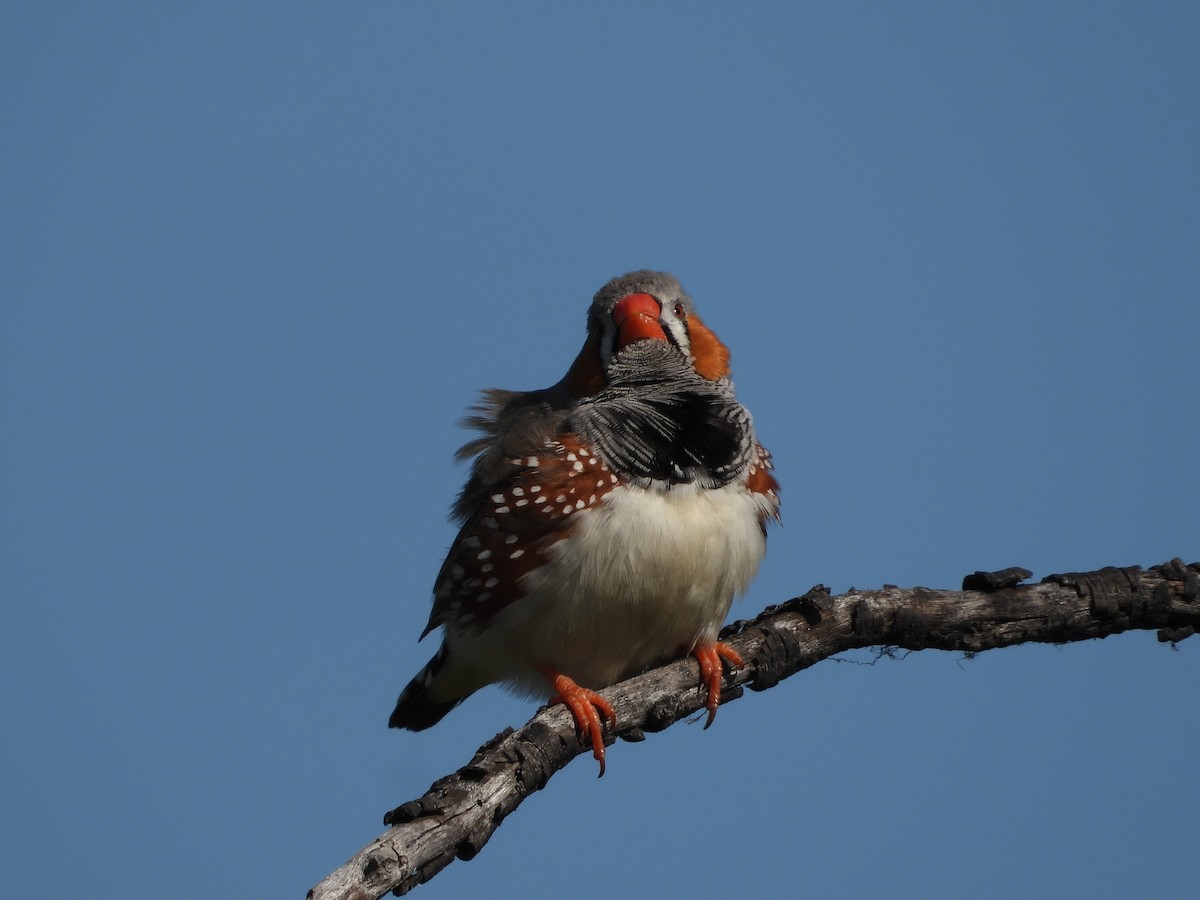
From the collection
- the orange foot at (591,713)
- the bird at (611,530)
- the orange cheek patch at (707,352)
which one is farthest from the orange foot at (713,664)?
→ the orange cheek patch at (707,352)

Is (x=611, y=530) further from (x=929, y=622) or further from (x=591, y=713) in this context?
(x=929, y=622)

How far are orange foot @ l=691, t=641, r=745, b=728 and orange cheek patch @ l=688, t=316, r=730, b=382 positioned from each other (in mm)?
1542

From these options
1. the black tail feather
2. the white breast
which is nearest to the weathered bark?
the white breast

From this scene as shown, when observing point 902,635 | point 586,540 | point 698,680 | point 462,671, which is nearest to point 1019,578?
point 902,635

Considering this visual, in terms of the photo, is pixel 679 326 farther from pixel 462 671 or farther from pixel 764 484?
pixel 462 671

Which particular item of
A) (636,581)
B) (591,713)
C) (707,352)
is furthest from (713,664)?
(707,352)

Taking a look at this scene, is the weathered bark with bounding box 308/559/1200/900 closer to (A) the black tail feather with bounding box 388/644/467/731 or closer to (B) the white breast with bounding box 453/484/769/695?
(B) the white breast with bounding box 453/484/769/695

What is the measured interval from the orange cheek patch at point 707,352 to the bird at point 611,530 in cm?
2

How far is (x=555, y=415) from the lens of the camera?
7113 mm

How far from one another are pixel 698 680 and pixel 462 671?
4.82 ft

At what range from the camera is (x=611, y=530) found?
6.38 metres

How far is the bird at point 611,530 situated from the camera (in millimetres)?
6406

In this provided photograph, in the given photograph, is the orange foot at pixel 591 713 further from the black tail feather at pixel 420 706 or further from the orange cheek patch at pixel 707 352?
the orange cheek patch at pixel 707 352

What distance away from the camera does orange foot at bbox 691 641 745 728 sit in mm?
6598
